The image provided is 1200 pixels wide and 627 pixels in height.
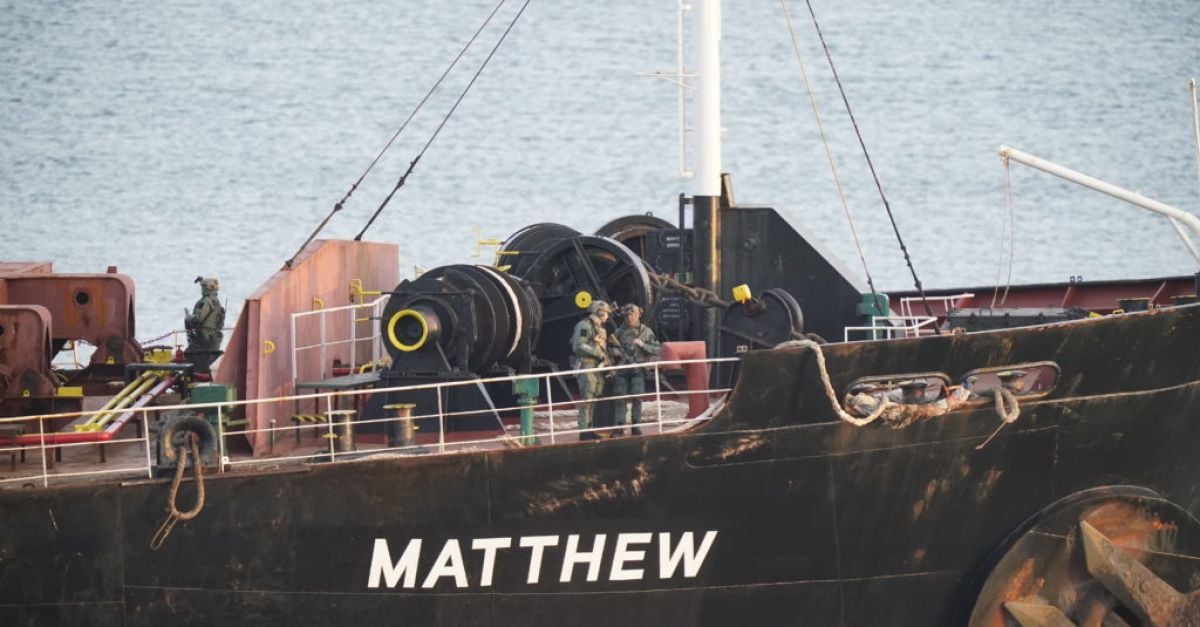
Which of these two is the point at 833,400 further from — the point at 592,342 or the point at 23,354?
the point at 23,354

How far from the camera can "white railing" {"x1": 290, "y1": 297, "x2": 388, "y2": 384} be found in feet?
53.1

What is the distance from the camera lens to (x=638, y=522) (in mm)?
13336

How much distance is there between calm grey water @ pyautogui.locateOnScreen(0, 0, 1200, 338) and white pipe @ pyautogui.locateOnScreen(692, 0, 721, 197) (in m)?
32.6

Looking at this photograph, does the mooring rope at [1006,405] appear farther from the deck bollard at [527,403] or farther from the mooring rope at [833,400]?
the deck bollard at [527,403]

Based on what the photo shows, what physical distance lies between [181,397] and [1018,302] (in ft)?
34.7

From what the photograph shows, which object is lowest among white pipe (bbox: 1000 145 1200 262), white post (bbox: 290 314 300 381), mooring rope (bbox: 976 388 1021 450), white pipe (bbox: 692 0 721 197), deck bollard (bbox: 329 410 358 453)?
deck bollard (bbox: 329 410 358 453)

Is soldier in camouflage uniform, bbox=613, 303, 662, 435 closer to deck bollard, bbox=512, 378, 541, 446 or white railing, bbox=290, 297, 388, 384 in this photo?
deck bollard, bbox=512, 378, 541, 446

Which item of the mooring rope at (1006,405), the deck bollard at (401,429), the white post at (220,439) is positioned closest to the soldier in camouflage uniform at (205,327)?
the white post at (220,439)

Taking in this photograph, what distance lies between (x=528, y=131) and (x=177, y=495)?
57.0m

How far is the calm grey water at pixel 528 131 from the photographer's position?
5897 cm

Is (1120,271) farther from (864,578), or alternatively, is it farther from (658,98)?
(864,578)

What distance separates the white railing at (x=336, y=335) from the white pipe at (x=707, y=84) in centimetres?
346

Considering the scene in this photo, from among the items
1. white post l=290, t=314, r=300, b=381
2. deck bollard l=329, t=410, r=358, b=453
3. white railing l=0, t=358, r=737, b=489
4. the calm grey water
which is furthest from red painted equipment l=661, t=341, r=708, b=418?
the calm grey water

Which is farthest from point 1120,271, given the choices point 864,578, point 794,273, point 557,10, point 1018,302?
point 864,578
